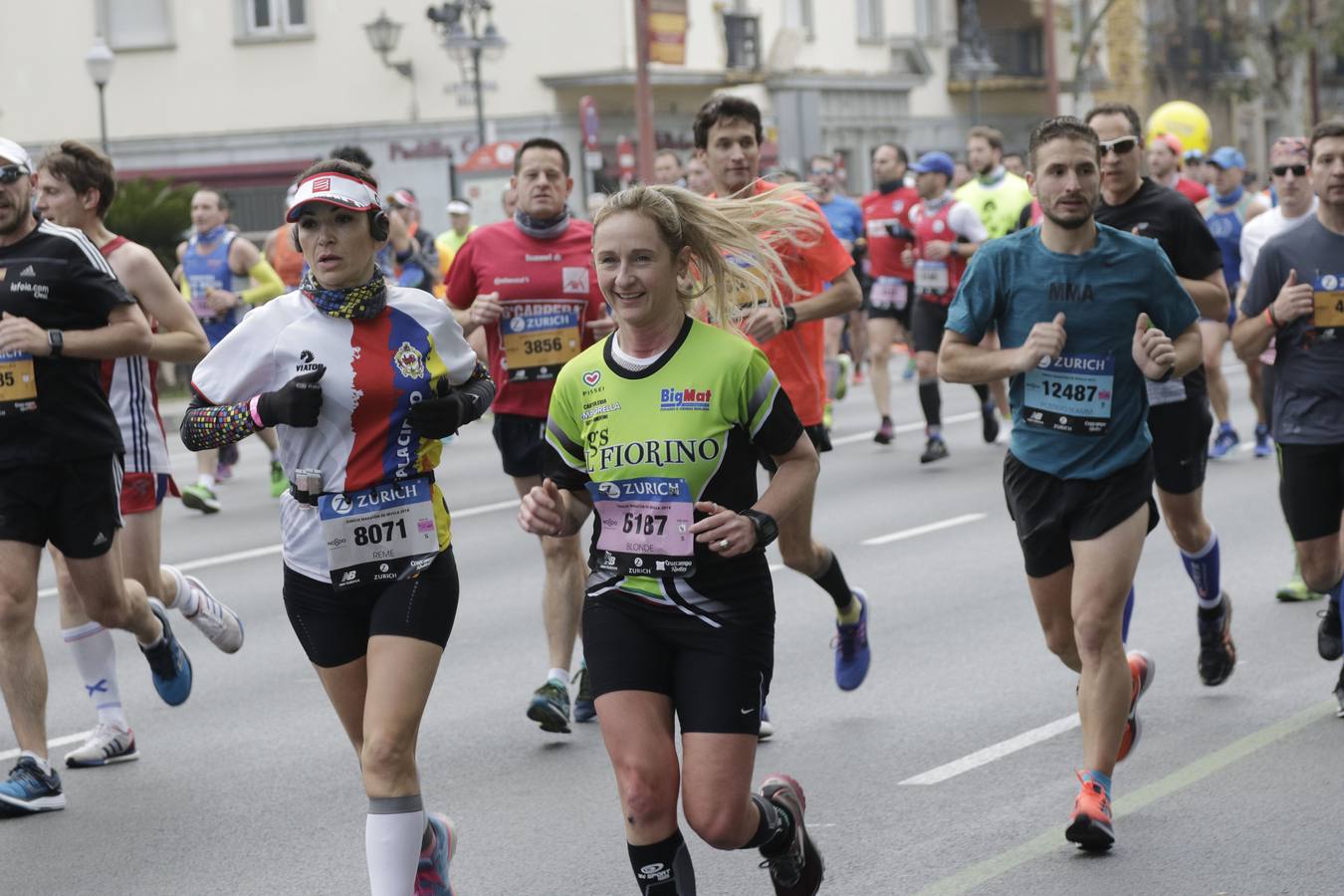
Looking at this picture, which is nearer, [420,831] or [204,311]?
[420,831]

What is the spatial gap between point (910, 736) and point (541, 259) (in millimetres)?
2337

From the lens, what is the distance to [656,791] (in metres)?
4.54

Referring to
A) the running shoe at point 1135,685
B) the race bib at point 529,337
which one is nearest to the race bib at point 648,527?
the running shoe at point 1135,685

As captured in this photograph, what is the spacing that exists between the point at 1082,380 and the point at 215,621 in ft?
11.8

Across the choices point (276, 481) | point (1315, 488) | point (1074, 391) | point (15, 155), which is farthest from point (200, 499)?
point (1074, 391)

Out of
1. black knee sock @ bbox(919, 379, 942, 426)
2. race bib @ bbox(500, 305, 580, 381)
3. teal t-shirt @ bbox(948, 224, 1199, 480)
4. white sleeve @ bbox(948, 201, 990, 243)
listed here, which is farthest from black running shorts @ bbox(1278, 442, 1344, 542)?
white sleeve @ bbox(948, 201, 990, 243)

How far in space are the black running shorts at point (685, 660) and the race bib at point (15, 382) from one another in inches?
106

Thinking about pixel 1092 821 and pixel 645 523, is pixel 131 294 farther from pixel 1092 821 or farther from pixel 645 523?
pixel 1092 821

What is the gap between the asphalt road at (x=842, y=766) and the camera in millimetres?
5758

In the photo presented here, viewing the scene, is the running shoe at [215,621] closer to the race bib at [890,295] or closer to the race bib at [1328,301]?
the race bib at [1328,301]

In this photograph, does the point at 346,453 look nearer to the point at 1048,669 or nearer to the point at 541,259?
the point at 541,259

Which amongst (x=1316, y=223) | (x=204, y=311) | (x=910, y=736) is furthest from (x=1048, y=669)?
(x=204, y=311)

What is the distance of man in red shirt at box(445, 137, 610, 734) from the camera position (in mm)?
7980

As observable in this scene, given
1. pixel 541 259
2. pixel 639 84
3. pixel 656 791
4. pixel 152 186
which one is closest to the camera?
pixel 656 791
